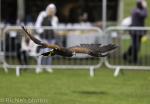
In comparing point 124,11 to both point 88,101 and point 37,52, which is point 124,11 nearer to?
point 37,52

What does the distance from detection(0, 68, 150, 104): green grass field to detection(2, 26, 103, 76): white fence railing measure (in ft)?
0.78

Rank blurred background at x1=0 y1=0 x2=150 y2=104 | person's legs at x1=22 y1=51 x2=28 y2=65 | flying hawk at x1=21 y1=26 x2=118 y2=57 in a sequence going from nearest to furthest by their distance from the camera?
flying hawk at x1=21 y1=26 x2=118 y2=57 → blurred background at x1=0 y1=0 x2=150 y2=104 → person's legs at x1=22 y1=51 x2=28 y2=65

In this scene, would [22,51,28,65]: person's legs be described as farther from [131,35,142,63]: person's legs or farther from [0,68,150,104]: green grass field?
[131,35,142,63]: person's legs

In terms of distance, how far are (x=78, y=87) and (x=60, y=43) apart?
435cm

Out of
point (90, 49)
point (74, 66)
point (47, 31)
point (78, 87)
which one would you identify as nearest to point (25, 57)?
point (47, 31)

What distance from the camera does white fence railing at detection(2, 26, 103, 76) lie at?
637 inches

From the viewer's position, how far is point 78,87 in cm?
1309

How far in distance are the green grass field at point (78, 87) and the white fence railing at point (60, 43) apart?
0.78 ft

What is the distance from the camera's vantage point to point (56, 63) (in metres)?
16.7

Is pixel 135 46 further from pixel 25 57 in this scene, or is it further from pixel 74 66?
pixel 25 57

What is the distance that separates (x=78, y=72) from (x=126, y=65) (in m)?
1.39

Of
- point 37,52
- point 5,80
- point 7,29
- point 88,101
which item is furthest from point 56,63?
point 88,101

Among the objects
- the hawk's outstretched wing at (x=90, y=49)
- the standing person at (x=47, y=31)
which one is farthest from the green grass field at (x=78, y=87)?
the hawk's outstretched wing at (x=90, y=49)

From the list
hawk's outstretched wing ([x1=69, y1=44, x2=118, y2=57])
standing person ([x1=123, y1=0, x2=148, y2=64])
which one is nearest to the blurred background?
standing person ([x1=123, y1=0, x2=148, y2=64])
